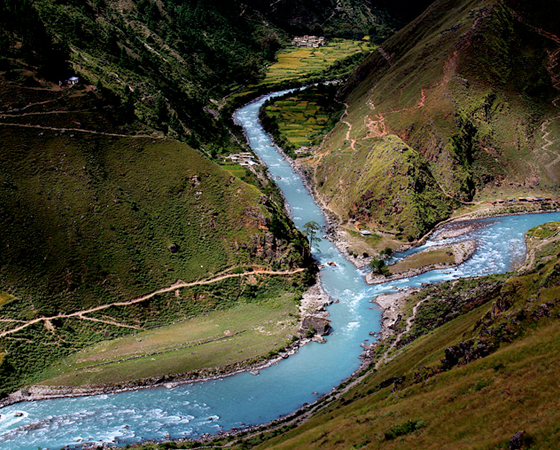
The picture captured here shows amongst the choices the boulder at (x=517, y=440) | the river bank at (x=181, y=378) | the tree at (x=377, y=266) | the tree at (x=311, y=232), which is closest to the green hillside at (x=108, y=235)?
the river bank at (x=181, y=378)

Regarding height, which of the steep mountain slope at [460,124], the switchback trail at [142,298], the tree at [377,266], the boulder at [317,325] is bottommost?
the boulder at [317,325]

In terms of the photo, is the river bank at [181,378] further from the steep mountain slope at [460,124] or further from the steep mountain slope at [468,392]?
the steep mountain slope at [460,124]

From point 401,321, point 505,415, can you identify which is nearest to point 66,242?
point 401,321

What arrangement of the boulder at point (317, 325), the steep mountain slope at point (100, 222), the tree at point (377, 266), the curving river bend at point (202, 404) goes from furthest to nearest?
the tree at point (377, 266)
the boulder at point (317, 325)
the steep mountain slope at point (100, 222)
the curving river bend at point (202, 404)

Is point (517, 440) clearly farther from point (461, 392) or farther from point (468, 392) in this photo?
point (461, 392)

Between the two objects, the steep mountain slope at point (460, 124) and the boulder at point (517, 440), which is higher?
the steep mountain slope at point (460, 124)

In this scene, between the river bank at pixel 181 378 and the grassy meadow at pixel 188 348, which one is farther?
the grassy meadow at pixel 188 348

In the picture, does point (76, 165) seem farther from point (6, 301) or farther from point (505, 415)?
point (505, 415)
